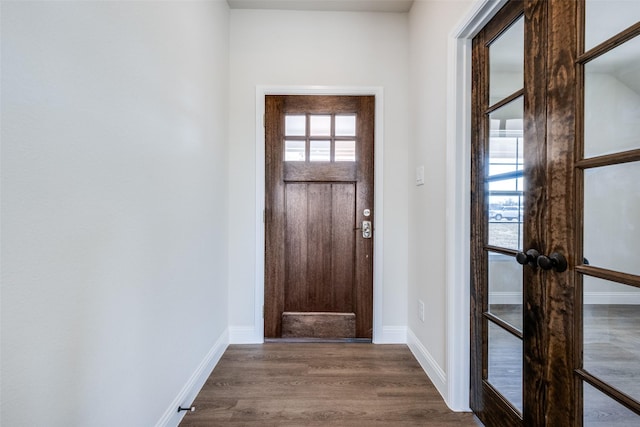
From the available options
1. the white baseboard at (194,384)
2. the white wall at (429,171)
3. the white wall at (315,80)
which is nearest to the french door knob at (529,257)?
the white wall at (429,171)

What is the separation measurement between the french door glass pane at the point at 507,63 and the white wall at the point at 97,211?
158 centimetres

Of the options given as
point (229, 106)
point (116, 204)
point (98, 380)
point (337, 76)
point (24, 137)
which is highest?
point (337, 76)

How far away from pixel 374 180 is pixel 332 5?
4.76 feet

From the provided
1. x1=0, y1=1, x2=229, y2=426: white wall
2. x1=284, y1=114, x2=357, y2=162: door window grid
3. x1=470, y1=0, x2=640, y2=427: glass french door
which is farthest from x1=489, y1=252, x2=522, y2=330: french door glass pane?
x1=0, y1=1, x2=229, y2=426: white wall

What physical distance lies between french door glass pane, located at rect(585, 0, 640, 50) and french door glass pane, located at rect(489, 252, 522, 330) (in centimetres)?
86

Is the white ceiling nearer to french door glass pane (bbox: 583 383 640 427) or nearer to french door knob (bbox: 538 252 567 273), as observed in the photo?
french door knob (bbox: 538 252 567 273)

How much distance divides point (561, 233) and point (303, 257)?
1.80 metres

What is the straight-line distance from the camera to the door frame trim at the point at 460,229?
1625mm

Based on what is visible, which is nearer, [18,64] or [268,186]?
[18,64]

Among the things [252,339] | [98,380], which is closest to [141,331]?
[98,380]

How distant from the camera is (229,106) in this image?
2.48 meters

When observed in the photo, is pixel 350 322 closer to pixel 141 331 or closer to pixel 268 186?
pixel 268 186

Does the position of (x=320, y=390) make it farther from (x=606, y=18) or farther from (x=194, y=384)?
Result: (x=606, y=18)

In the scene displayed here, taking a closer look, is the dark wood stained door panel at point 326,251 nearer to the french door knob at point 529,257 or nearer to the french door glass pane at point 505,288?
the french door glass pane at point 505,288
